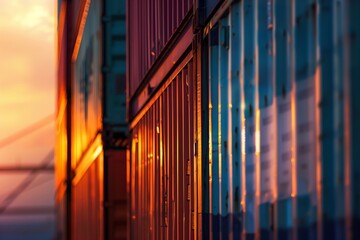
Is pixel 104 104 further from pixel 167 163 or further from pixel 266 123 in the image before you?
pixel 266 123

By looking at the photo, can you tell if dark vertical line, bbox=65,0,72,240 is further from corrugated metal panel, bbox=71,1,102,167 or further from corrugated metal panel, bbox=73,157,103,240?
corrugated metal panel, bbox=73,157,103,240

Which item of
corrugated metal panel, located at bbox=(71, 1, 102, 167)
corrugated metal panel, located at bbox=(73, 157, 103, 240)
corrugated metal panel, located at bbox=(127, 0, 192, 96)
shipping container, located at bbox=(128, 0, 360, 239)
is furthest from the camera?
corrugated metal panel, located at bbox=(71, 1, 102, 167)

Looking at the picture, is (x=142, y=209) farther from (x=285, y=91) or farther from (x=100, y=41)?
(x=285, y=91)

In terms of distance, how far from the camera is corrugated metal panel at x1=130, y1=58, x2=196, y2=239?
852 centimetres

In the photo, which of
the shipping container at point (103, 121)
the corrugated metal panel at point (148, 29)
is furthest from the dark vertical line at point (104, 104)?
the corrugated metal panel at point (148, 29)

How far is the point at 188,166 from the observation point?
8461 millimetres

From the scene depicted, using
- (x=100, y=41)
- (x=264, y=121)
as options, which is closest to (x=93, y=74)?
(x=100, y=41)

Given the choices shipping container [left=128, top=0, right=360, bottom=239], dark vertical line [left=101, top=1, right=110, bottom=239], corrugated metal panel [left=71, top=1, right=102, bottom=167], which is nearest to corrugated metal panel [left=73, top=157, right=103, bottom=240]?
dark vertical line [left=101, top=1, right=110, bottom=239]

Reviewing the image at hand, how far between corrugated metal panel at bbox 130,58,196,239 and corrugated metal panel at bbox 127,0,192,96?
0.49m

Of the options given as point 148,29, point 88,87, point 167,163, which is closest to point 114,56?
point 88,87

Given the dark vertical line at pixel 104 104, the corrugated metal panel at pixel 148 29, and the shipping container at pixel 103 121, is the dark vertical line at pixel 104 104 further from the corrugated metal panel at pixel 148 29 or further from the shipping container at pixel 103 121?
the corrugated metal panel at pixel 148 29

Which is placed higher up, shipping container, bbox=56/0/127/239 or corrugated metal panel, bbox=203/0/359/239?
shipping container, bbox=56/0/127/239

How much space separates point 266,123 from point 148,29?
5.83 m

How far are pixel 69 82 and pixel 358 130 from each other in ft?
86.7
